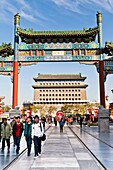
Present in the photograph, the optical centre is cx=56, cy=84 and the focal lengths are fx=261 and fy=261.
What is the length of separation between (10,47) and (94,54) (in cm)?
998

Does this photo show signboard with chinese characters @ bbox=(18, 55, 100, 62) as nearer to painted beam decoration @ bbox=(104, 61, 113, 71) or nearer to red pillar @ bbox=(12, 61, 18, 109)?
red pillar @ bbox=(12, 61, 18, 109)

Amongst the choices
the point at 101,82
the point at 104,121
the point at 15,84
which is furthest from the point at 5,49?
the point at 104,121

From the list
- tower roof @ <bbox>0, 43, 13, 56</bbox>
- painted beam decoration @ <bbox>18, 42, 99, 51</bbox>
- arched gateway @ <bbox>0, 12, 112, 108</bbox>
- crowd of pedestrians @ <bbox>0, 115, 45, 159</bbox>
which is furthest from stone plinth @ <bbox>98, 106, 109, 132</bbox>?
tower roof @ <bbox>0, 43, 13, 56</bbox>

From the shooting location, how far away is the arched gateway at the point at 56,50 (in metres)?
30.6

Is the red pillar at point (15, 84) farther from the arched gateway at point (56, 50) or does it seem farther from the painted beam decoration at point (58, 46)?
the painted beam decoration at point (58, 46)

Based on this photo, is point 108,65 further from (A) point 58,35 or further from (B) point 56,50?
(A) point 58,35

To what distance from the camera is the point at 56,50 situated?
3095 centimetres

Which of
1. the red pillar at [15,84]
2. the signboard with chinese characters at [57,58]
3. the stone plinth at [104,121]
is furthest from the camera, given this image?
the signboard with chinese characters at [57,58]

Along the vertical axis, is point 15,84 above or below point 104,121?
above

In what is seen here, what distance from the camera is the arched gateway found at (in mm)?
30578

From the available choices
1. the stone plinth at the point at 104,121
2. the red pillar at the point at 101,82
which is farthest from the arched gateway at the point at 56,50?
the stone plinth at the point at 104,121

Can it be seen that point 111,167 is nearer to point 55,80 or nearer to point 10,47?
point 10,47

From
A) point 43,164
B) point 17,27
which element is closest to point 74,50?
point 17,27

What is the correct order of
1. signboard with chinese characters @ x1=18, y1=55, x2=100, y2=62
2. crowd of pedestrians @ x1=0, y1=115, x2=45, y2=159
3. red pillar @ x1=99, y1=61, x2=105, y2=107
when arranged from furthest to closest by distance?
signboard with chinese characters @ x1=18, y1=55, x2=100, y2=62, red pillar @ x1=99, y1=61, x2=105, y2=107, crowd of pedestrians @ x1=0, y1=115, x2=45, y2=159
